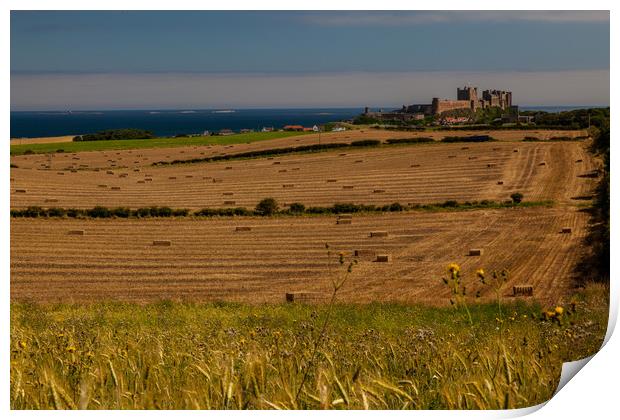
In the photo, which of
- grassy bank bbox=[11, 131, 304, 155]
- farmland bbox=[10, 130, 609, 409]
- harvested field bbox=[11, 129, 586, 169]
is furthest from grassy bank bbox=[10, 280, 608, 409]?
harvested field bbox=[11, 129, 586, 169]

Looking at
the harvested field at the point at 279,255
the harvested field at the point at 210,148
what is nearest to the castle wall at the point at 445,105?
the harvested field at the point at 279,255

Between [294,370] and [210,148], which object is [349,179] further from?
[294,370]

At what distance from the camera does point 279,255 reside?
17422mm

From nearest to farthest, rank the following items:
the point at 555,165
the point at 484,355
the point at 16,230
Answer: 1. the point at 484,355
2. the point at 16,230
3. the point at 555,165

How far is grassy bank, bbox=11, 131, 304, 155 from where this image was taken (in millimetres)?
35094

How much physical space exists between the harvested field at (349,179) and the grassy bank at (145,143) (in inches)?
28.0

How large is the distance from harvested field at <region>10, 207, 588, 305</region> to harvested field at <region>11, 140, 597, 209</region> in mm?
3559

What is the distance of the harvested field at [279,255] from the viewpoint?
13625 millimetres

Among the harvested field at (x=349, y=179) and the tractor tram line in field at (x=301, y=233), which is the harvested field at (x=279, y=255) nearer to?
the tractor tram line in field at (x=301, y=233)

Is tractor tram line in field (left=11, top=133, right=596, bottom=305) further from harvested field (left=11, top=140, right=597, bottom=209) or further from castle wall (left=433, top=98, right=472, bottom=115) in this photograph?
castle wall (left=433, top=98, right=472, bottom=115)

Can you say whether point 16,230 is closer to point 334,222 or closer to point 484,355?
point 334,222

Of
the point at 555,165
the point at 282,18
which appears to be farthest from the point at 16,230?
the point at 555,165
